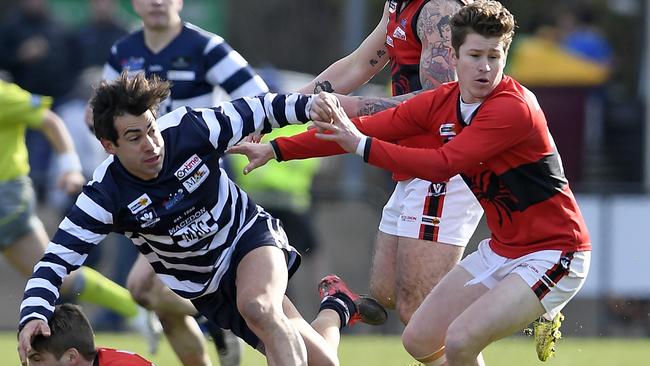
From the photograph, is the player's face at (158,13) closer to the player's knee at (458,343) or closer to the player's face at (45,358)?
the player's face at (45,358)

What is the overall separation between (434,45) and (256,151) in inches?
37.7

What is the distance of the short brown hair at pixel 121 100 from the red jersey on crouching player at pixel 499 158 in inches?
36.6

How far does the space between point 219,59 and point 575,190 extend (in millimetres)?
4881

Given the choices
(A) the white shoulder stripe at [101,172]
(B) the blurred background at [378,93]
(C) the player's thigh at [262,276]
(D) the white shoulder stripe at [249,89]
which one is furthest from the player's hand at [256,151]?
(B) the blurred background at [378,93]

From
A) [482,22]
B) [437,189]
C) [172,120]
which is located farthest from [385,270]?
[482,22]

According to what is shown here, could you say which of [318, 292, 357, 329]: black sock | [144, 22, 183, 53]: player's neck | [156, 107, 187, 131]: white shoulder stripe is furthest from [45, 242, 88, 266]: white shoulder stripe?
[144, 22, 183, 53]: player's neck

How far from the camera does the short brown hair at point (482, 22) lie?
19.4ft

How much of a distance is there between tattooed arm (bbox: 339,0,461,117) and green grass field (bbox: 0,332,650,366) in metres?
3.03

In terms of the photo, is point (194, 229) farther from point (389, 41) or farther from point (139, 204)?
point (389, 41)

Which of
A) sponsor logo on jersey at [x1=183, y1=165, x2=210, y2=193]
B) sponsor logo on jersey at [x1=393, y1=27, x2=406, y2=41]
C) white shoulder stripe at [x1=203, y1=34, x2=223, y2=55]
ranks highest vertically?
sponsor logo on jersey at [x1=393, y1=27, x2=406, y2=41]

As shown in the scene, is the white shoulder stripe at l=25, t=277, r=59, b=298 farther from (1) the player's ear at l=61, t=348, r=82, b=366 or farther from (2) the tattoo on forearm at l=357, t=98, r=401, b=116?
(2) the tattoo on forearm at l=357, t=98, r=401, b=116

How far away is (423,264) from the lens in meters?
6.75

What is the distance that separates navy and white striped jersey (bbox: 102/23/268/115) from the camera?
7.58m

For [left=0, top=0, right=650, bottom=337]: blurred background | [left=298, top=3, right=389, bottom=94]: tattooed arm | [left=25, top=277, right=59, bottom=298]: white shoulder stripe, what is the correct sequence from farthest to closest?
[left=0, top=0, right=650, bottom=337]: blurred background → [left=298, top=3, right=389, bottom=94]: tattooed arm → [left=25, top=277, right=59, bottom=298]: white shoulder stripe
